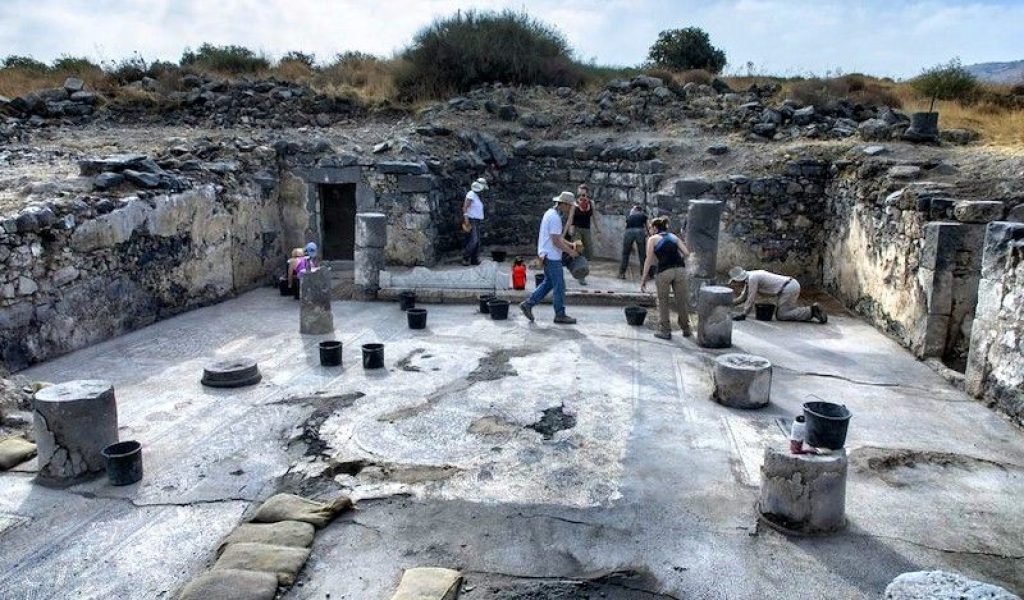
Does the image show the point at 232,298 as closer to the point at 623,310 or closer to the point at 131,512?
the point at 623,310

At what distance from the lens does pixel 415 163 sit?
15234mm

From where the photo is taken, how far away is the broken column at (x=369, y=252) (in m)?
13.1

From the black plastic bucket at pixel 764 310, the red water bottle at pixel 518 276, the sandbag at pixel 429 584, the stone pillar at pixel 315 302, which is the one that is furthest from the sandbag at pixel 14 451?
the black plastic bucket at pixel 764 310

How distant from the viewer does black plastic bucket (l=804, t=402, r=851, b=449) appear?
20.9 ft

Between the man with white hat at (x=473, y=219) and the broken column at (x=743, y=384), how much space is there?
26.9ft

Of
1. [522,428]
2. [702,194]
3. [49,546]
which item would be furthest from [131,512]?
[702,194]

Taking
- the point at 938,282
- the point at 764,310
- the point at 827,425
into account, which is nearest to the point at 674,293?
the point at 764,310

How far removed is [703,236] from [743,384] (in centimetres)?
475

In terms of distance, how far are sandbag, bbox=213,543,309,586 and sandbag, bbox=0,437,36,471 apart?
2.71 m

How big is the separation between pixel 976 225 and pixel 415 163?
32.6 feet

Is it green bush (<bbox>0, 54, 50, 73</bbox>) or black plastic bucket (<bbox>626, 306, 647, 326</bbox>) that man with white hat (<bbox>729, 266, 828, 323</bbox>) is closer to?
black plastic bucket (<bbox>626, 306, 647, 326</bbox>)

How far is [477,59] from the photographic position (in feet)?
70.1

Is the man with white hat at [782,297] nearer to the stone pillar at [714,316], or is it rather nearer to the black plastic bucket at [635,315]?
the black plastic bucket at [635,315]

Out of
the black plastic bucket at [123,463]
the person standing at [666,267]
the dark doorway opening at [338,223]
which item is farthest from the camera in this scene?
the dark doorway opening at [338,223]
